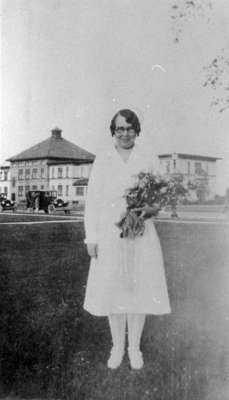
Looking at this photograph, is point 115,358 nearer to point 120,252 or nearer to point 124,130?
point 120,252

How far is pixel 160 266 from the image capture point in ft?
10.5

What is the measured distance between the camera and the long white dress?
A: 10.3ft

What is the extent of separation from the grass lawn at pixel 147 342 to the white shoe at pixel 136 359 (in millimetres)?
41

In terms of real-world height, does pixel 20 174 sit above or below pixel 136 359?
above

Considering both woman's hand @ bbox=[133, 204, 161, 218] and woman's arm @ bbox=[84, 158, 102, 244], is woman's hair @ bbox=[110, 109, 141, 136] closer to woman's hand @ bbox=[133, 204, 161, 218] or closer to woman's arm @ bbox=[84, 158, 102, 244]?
woman's arm @ bbox=[84, 158, 102, 244]

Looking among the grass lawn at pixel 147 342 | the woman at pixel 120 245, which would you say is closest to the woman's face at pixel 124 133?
the woman at pixel 120 245

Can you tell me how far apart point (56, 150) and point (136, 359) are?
157 cm

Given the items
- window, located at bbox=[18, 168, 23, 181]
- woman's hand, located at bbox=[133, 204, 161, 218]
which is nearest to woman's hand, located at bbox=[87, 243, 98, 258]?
woman's hand, located at bbox=[133, 204, 161, 218]

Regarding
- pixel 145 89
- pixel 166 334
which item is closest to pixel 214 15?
pixel 145 89

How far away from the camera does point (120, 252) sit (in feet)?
10.4

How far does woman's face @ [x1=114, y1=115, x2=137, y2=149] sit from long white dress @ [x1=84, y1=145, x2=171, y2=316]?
0.20 feet

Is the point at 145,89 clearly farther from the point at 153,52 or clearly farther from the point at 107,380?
the point at 107,380

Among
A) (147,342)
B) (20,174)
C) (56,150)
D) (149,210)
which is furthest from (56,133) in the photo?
(147,342)

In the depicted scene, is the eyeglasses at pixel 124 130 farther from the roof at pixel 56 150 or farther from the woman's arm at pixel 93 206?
the roof at pixel 56 150
